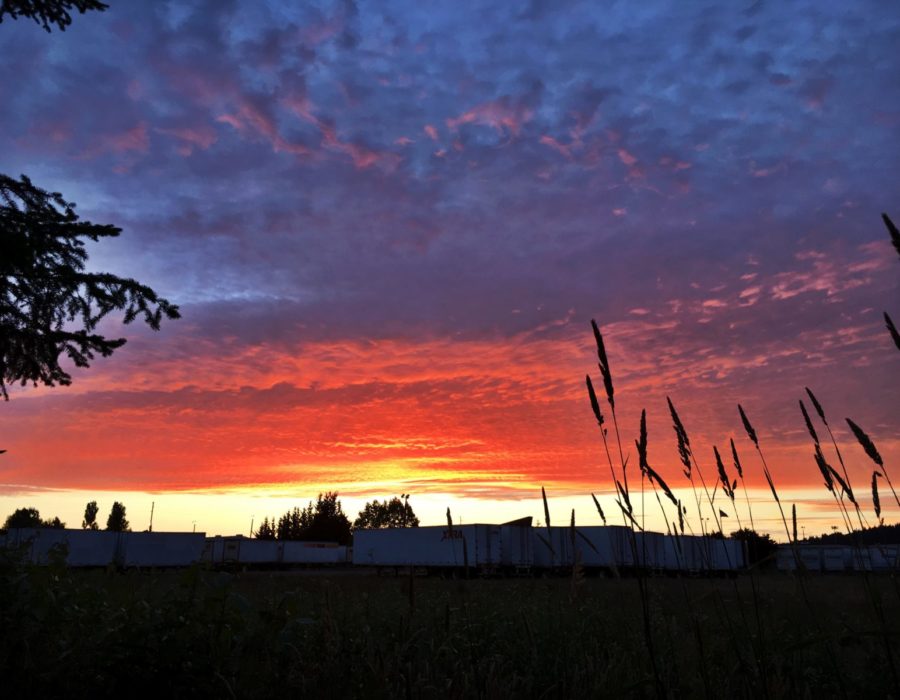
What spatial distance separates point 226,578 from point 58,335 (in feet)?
17.6

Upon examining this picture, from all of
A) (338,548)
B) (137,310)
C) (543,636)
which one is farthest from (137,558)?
(543,636)

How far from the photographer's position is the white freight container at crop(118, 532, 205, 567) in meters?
45.4

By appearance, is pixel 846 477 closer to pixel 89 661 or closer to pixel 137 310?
pixel 89 661

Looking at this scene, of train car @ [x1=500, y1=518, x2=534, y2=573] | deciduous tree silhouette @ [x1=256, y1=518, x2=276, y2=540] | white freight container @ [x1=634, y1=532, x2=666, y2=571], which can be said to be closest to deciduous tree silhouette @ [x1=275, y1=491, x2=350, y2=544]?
deciduous tree silhouette @ [x1=256, y1=518, x2=276, y2=540]

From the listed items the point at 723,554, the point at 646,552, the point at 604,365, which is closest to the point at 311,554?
the point at 723,554

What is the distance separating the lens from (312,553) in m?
67.6

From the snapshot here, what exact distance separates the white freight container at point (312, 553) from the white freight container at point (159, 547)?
15.6m

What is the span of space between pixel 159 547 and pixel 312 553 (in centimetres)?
2277

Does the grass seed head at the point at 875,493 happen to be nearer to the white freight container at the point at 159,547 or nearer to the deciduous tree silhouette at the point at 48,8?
the deciduous tree silhouette at the point at 48,8

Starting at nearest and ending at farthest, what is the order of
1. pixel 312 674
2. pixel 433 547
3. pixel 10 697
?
pixel 10 697 < pixel 312 674 < pixel 433 547

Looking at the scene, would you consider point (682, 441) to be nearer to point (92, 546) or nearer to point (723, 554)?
point (723, 554)

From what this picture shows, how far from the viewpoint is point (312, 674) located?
4.12 metres

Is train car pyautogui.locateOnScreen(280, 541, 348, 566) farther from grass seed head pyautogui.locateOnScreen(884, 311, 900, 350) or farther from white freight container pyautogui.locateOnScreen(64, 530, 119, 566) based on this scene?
grass seed head pyautogui.locateOnScreen(884, 311, 900, 350)

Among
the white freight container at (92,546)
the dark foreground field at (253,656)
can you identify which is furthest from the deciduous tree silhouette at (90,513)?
the dark foreground field at (253,656)
